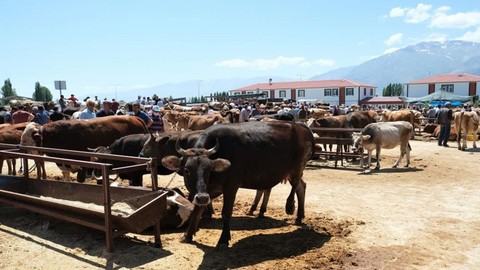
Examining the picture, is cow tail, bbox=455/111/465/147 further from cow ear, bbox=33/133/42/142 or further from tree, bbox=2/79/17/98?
tree, bbox=2/79/17/98

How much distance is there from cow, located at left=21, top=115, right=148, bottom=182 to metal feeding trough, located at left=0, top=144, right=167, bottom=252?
1.17 meters

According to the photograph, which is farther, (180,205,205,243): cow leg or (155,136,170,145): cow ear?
(155,136,170,145): cow ear

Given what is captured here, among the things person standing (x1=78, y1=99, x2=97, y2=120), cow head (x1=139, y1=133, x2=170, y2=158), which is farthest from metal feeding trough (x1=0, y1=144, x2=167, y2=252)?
person standing (x1=78, y1=99, x2=97, y2=120)

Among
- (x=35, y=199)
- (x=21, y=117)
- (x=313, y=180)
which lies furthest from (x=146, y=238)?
(x=21, y=117)

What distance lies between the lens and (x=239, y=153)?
619 cm

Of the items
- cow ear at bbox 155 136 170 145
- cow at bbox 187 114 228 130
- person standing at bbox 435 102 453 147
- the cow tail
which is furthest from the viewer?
person standing at bbox 435 102 453 147

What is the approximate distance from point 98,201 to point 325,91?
2861 inches

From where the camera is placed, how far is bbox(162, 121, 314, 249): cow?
569 cm

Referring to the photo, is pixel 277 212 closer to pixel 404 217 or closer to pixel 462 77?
pixel 404 217

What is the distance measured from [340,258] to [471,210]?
13.4ft

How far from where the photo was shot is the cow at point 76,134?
9375 mm

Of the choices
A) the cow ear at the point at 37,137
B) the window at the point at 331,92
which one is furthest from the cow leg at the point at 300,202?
the window at the point at 331,92

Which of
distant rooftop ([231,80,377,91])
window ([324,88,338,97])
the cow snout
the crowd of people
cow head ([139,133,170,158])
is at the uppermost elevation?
distant rooftop ([231,80,377,91])

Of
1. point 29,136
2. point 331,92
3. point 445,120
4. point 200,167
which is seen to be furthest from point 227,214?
point 331,92
